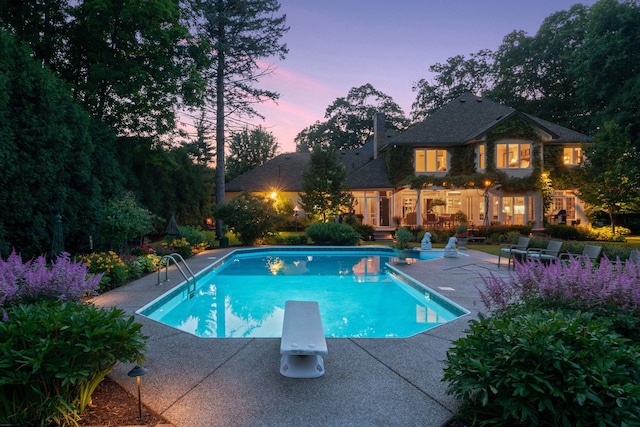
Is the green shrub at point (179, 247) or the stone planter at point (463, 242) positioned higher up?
the green shrub at point (179, 247)

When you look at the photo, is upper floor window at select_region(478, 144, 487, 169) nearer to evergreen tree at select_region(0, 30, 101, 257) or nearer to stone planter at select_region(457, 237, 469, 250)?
stone planter at select_region(457, 237, 469, 250)

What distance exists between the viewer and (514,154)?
24219mm

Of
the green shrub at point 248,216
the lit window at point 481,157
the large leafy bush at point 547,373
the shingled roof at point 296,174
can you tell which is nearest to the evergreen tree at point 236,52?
the green shrub at point 248,216

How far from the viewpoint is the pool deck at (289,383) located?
3432mm

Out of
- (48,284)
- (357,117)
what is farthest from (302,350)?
(357,117)

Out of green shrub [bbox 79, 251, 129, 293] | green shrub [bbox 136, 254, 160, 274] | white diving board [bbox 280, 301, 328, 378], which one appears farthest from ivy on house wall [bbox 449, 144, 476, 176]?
white diving board [bbox 280, 301, 328, 378]

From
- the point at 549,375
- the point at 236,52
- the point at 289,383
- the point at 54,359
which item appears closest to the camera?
the point at 549,375

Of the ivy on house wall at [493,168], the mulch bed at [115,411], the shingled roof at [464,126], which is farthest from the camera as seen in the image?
the shingled roof at [464,126]

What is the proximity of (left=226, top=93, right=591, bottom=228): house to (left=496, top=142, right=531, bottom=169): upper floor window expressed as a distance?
0.05m

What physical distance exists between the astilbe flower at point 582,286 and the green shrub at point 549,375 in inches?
34.1

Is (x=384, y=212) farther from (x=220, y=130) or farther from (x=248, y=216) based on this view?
(x=220, y=130)

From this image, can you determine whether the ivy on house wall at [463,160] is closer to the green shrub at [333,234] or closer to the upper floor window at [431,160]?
the upper floor window at [431,160]

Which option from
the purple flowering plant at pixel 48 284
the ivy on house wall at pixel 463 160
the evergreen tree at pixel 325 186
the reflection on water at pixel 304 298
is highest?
the ivy on house wall at pixel 463 160

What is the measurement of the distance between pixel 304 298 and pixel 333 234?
9411mm
